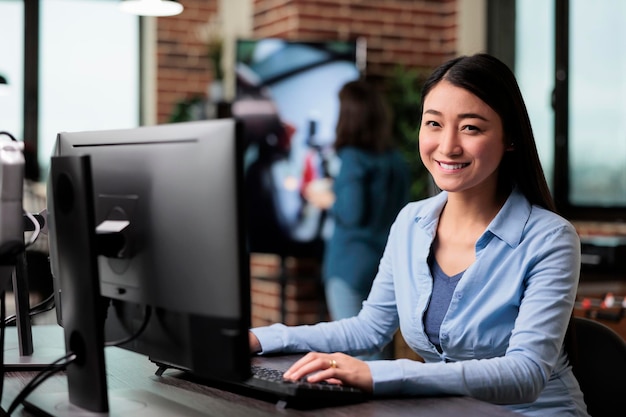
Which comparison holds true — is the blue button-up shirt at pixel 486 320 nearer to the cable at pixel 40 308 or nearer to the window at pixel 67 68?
the cable at pixel 40 308

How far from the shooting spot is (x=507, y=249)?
174 centimetres

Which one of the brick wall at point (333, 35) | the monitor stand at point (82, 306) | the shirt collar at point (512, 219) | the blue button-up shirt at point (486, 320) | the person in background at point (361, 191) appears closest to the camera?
the monitor stand at point (82, 306)

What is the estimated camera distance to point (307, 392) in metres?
1.35

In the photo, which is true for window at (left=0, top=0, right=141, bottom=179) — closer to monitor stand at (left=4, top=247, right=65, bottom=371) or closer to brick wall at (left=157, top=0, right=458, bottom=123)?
brick wall at (left=157, top=0, right=458, bottom=123)

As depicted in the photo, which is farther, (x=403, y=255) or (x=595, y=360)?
(x=403, y=255)

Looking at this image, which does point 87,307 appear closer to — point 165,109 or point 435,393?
point 435,393

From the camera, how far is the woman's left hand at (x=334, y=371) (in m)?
1.42

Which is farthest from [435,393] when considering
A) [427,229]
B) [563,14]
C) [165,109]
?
[165,109]

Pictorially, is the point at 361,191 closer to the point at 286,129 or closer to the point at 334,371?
the point at 286,129

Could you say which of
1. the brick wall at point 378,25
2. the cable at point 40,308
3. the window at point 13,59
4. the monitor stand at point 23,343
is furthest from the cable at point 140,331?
the window at point 13,59

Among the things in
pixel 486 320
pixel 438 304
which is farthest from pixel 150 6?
pixel 486 320

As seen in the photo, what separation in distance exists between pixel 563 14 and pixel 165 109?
2.78m

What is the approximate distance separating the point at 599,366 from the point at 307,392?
0.73 m

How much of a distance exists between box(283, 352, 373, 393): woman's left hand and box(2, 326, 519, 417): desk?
4 cm
